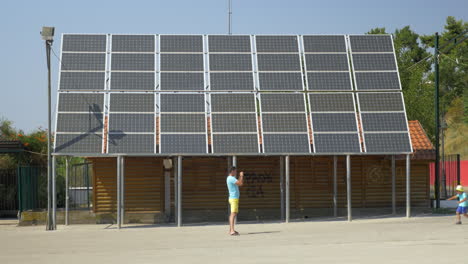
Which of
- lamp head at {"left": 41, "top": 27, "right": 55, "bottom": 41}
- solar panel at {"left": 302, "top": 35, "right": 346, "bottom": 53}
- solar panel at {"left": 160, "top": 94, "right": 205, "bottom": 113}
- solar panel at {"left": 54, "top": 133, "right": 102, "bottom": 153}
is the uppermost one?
solar panel at {"left": 302, "top": 35, "right": 346, "bottom": 53}

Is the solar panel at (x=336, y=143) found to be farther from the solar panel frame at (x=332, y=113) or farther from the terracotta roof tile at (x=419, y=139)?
the terracotta roof tile at (x=419, y=139)

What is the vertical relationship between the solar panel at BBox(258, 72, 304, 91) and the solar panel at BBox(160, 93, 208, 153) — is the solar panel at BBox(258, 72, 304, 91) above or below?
above

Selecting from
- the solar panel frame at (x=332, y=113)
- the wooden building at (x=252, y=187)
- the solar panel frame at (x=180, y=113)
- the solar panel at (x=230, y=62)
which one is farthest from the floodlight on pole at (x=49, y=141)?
the solar panel frame at (x=332, y=113)

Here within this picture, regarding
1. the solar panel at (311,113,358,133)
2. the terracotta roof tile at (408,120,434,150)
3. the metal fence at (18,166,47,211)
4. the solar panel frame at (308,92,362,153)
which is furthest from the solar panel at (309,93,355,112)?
the metal fence at (18,166,47,211)

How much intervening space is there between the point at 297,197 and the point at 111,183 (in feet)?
21.4

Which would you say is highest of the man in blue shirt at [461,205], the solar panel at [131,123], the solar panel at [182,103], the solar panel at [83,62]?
the solar panel at [83,62]

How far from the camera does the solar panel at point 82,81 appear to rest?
2122 cm

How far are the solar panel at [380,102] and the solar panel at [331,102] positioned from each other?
1.20 feet

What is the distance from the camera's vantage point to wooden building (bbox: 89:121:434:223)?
22484 millimetres

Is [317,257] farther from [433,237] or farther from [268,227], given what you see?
[268,227]

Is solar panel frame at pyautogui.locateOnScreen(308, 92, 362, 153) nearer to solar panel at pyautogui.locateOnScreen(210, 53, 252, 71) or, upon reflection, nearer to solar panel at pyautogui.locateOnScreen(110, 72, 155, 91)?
solar panel at pyautogui.locateOnScreen(210, 53, 252, 71)

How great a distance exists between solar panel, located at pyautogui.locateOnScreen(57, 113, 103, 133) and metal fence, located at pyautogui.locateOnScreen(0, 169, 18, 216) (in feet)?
28.8

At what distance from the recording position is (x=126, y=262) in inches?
474

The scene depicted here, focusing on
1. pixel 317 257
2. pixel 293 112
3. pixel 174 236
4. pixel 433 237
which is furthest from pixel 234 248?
pixel 293 112
